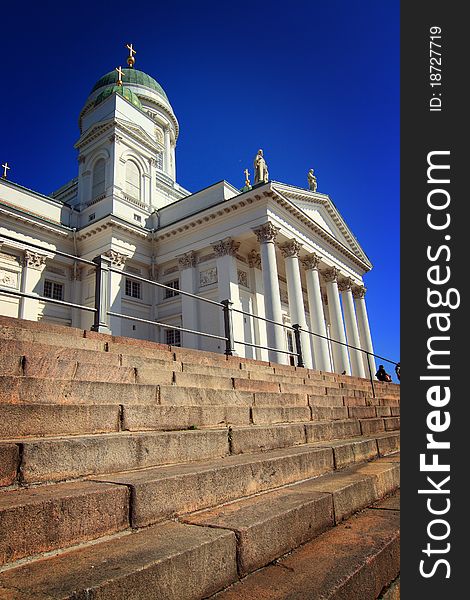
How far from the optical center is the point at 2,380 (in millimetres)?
2947

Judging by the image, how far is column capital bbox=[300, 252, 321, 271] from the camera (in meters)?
26.0

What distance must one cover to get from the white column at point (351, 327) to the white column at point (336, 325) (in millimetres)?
1600

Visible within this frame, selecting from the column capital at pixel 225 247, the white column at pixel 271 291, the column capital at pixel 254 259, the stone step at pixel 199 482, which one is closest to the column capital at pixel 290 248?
the white column at pixel 271 291

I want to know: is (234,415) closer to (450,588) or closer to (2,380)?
(2,380)

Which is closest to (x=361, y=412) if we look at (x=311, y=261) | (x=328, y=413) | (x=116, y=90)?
(x=328, y=413)

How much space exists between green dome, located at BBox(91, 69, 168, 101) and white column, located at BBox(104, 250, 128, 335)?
Result: 20.2m

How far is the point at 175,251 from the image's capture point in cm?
2555

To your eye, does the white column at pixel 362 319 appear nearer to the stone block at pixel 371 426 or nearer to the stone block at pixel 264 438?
the stone block at pixel 371 426

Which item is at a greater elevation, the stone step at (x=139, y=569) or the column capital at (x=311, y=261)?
the column capital at (x=311, y=261)

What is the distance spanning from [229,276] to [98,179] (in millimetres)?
12825

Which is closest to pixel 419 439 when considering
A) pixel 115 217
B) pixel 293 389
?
pixel 293 389

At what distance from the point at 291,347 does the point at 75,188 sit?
21378 millimetres

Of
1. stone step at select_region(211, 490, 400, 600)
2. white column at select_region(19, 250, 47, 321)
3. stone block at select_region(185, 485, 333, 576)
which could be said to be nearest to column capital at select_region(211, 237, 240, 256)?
white column at select_region(19, 250, 47, 321)

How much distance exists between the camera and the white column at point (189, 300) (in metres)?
22.9
